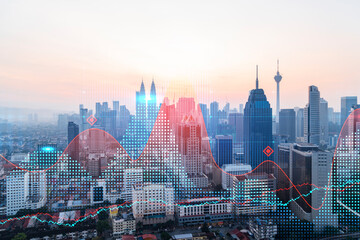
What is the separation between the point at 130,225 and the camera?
4.51 m

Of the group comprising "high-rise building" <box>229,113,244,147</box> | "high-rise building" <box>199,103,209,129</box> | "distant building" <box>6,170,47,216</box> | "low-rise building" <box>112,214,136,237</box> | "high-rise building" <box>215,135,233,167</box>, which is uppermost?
"high-rise building" <box>199,103,209,129</box>

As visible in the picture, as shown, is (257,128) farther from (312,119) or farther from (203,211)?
(203,211)

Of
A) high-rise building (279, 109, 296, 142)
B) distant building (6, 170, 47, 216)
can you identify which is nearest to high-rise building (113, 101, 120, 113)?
distant building (6, 170, 47, 216)

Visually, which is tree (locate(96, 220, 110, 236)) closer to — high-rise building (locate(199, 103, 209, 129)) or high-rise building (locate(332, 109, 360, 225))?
high-rise building (locate(199, 103, 209, 129))

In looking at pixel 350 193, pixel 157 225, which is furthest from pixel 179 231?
pixel 350 193

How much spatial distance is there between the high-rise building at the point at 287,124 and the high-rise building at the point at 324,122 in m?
A: 0.90

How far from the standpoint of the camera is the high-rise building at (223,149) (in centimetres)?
828

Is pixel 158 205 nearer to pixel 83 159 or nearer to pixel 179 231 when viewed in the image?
pixel 179 231

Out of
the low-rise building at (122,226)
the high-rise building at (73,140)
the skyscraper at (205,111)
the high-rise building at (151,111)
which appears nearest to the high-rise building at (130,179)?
the low-rise building at (122,226)

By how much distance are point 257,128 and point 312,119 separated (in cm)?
177

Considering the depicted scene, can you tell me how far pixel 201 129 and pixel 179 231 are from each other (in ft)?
12.8

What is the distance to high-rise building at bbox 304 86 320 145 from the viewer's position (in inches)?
290

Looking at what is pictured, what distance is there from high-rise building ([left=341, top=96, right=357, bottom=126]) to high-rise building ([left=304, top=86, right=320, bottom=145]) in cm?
81

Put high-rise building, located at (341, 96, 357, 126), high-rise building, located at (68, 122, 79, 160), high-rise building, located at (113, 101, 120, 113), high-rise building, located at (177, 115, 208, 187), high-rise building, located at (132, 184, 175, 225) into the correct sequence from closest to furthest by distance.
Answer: high-rise building, located at (132, 184, 175, 225), high-rise building, located at (68, 122, 79, 160), high-rise building, located at (341, 96, 357, 126), high-rise building, located at (113, 101, 120, 113), high-rise building, located at (177, 115, 208, 187)
